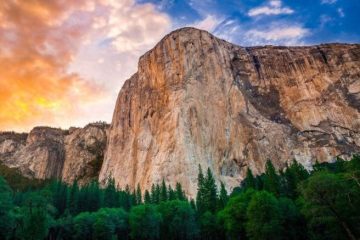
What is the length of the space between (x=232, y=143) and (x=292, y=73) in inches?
1554

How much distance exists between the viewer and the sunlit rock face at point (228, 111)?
306 ft

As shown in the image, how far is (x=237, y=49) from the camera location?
123m

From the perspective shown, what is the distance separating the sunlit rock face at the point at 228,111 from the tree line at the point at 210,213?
2490 centimetres

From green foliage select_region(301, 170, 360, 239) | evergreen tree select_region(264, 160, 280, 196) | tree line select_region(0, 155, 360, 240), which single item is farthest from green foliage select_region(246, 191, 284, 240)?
evergreen tree select_region(264, 160, 280, 196)

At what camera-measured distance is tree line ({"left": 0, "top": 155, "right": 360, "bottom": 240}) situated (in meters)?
35.2

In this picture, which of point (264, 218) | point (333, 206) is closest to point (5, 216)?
point (264, 218)

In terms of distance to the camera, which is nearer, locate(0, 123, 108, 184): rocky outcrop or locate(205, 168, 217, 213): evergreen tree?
locate(205, 168, 217, 213): evergreen tree

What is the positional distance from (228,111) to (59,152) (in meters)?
75.3

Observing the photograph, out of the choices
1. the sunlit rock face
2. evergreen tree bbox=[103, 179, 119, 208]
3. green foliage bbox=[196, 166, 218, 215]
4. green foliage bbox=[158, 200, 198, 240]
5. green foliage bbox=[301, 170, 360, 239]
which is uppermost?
the sunlit rock face

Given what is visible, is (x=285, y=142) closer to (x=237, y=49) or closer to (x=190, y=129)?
(x=190, y=129)

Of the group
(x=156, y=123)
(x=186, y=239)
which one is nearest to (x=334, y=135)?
(x=156, y=123)

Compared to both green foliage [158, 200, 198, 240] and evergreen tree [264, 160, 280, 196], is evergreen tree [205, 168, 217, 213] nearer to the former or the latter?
green foliage [158, 200, 198, 240]

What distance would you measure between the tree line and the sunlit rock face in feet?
81.7

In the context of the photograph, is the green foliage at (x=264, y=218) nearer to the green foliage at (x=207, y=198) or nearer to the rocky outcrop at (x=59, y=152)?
the green foliage at (x=207, y=198)
